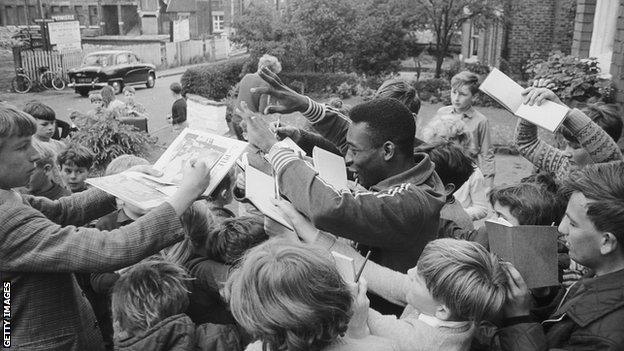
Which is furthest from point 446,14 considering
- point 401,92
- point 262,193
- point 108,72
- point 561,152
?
point 262,193

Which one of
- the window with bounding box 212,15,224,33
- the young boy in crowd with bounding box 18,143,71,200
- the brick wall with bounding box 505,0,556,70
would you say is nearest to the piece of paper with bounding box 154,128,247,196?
the young boy in crowd with bounding box 18,143,71,200

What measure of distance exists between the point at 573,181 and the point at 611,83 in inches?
312

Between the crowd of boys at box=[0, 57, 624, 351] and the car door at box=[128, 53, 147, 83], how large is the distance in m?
24.1

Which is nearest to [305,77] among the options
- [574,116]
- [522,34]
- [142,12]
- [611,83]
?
[522,34]

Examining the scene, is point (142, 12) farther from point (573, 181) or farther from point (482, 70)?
point (573, 181)

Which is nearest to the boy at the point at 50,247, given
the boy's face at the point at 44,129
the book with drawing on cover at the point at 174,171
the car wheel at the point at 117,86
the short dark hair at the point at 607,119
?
the book with drawing on cover at the point at 174,171

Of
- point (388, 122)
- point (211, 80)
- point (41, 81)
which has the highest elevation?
point (388, 122)

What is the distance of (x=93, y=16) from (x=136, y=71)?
94.7ft

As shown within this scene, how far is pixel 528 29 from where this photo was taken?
1939 centimetres

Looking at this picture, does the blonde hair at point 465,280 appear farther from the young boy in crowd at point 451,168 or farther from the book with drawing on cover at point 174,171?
the young boy in crowd at point 451,168

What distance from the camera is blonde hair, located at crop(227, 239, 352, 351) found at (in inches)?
63.9

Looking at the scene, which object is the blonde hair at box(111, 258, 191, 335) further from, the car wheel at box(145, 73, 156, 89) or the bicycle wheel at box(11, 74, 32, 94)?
the car wheel at box(145, 73, 156, 89)

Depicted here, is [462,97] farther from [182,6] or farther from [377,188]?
[182,6]

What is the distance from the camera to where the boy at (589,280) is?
6.48ft
